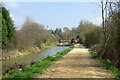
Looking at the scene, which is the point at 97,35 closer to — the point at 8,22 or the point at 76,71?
the point at 8,22

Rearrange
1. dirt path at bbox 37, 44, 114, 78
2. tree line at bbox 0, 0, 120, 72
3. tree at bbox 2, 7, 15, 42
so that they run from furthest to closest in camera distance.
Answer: tree at bbox 2, 7, 15, 42, tree line at bbox 0, 0, 120, 72, dirt path at bbox 37, 44, 114, 78

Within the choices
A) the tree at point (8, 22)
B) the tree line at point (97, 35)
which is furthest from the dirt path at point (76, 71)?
the tree at point (8, 22)

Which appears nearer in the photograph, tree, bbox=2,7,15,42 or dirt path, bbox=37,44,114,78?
dirt path, bbox=37,44,114,78

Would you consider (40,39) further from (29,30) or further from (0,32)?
(0,32)

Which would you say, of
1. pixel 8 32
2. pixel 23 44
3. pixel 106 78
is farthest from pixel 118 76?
pixel 23 44

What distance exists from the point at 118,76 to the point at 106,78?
77 cm

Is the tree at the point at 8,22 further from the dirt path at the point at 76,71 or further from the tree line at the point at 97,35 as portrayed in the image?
the dirt path at the point at 76,71

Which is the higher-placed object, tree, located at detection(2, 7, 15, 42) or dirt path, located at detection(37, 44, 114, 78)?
tree, located at detection(2, 7, 15, 42)

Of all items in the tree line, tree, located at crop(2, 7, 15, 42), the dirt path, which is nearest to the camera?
the dirt path

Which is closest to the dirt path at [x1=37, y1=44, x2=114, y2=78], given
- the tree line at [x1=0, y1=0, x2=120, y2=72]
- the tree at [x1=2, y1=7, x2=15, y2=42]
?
the tree line at [x1=0, y1=0, x2=120, y2=72]

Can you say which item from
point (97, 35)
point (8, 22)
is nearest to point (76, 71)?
point (8, 22)

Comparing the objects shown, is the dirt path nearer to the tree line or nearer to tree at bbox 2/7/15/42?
the tree line

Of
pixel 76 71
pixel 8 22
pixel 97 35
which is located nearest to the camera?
pixel 76 71

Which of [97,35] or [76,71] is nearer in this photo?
[76,71]
